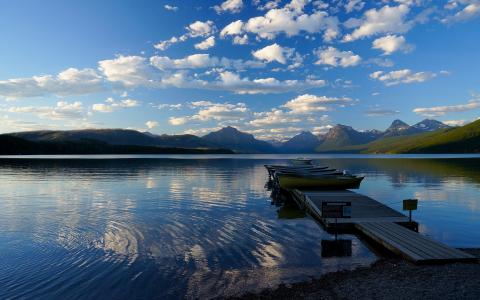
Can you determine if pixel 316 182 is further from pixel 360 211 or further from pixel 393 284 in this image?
pixel 393 284

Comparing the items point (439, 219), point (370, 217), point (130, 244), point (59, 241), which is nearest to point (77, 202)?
point (59, 241)

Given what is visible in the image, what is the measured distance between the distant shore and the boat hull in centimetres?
3057

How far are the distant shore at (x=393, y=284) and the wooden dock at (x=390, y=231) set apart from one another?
0.78 metres

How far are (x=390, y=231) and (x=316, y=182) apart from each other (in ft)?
82.3

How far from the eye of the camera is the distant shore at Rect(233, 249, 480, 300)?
39.1 ft

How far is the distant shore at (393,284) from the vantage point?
11.9 meters

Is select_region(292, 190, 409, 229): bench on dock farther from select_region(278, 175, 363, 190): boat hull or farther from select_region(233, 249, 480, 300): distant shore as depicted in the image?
select_region(233, 249, 480, 300): distant shore

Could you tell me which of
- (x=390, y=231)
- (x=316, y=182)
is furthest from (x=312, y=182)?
(x=390, y=231)

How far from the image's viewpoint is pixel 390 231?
21.0 meters

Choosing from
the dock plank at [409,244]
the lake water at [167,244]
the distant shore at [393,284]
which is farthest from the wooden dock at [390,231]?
the lake water at [167,244]

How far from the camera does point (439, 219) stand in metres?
28.6

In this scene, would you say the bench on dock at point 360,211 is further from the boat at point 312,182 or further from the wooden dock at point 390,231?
the boat at point 312,182

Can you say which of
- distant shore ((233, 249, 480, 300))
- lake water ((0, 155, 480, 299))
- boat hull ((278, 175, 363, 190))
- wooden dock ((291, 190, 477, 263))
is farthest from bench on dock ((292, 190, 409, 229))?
distant shore ((233, 249, 480, 300))

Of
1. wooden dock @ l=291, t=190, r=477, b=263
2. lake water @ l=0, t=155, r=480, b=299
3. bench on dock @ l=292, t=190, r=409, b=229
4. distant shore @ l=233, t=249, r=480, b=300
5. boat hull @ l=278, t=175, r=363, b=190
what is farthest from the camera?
boat hull @ l=278, t=175, r=363, b=190
